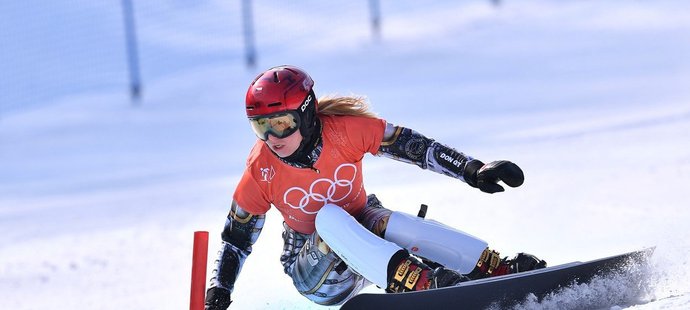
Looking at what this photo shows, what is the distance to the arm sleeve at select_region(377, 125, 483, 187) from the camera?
4359 millimetres

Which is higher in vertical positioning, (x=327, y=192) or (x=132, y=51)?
(x=132, y=51)

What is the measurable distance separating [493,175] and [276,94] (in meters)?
0.93

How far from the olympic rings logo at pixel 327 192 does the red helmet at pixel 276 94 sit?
0.36 metres

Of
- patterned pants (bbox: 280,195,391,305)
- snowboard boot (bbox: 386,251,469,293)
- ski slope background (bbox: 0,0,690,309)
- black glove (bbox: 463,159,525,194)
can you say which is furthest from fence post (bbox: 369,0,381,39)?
snowboard boot (bbox: 386,251,469,293)

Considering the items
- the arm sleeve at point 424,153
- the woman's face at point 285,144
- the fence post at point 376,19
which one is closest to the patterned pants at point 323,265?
the arm sleeve at point 424,153

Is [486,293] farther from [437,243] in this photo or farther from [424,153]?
[424,153]

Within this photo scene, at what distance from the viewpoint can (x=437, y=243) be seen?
13.8 ft

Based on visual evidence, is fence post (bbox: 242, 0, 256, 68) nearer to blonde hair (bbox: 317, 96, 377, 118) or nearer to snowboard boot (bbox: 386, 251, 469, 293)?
blonde hair (bbox: 317, 96, 377, 118)

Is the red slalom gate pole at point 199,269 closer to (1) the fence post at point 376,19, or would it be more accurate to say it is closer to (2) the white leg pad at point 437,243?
(2) the white leg pad at point 437,243

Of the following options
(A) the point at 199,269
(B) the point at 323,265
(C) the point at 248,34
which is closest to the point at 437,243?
(B) the point at 323,265

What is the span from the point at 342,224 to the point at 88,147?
1207cm

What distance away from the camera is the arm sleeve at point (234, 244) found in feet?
14.5

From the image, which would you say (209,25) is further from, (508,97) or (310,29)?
(508,97)

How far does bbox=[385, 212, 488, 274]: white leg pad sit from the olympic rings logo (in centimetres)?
32
